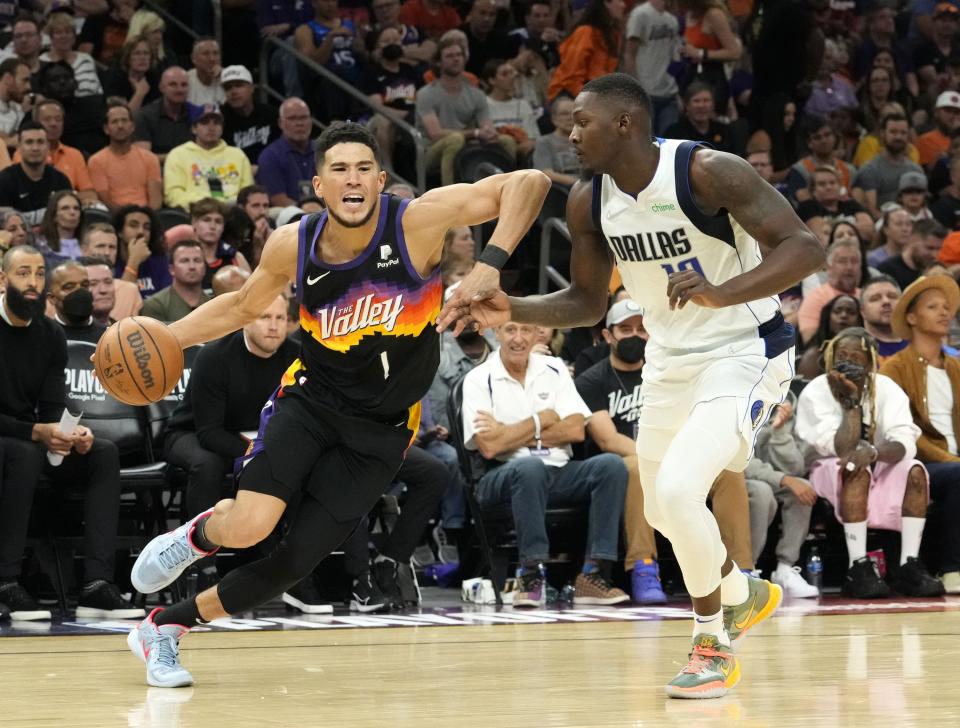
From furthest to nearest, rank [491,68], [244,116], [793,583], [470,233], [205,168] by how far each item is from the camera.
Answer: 1. [491,68]
2. [244,116]
3. [205,168]
4. [470,233]
5. [793,583]

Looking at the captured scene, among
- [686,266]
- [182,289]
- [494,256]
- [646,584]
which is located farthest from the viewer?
[182,289]

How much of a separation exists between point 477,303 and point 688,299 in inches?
26.4

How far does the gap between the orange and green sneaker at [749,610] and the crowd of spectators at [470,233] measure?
253 centimetres

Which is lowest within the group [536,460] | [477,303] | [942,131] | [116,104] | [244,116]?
[536,460]

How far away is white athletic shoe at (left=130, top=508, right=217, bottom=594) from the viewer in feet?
17.6

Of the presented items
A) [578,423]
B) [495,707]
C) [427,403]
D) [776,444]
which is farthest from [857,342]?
[495,707]

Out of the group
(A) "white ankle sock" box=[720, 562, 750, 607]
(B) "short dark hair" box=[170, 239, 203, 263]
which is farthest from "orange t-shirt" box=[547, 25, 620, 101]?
(A) "white ankle sock" box=[720, 562, 750, 607]

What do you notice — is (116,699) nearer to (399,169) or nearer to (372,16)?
(399,169)

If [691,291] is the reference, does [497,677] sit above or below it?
below

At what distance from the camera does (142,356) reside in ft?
17.4

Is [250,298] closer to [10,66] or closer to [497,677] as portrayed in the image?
[497,677]

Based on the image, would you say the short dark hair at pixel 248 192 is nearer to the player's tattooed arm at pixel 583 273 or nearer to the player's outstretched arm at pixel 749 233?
the player's tattooed arm at pixel 583 273

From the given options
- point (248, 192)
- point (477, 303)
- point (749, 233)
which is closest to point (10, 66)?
point (248, 192)

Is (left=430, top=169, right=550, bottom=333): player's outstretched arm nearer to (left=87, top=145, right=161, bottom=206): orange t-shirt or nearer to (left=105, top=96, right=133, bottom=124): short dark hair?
(left=87, top=145, right=161, bottom=206): orange t-shirt
